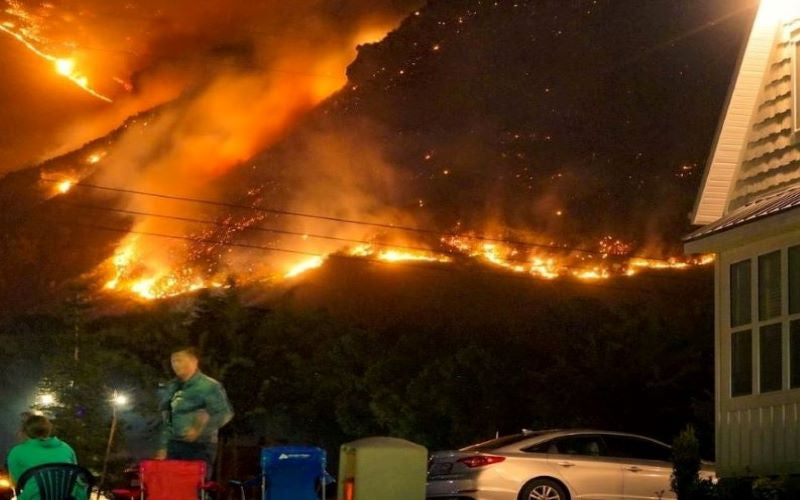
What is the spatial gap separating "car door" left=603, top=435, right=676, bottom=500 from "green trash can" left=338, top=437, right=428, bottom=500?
16.8 ft

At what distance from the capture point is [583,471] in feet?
54.4

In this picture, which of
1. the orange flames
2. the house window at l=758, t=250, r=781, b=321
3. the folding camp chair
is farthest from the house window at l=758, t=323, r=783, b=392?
the orange flames

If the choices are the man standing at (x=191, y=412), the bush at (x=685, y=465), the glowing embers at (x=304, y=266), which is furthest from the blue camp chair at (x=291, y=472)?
the glowing embers at (x=304, y=266)

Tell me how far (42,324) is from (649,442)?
35545 mm

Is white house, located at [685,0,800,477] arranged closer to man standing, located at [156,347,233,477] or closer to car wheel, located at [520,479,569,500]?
car wheel, located at [520,479,569,500]

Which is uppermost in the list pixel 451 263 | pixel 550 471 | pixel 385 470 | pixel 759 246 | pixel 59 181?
pixel 59 181

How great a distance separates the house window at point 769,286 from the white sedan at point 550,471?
406 cm

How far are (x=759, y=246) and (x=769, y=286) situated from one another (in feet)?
1.35

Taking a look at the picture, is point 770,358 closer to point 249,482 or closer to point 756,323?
point 756,323

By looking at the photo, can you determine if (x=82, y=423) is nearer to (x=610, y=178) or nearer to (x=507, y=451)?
(x=507, y=451)

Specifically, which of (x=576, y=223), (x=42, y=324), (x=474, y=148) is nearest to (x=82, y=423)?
(x=42, y=324)

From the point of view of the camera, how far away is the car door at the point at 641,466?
660 inches

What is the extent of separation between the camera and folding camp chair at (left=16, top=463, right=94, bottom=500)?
10.4 meters

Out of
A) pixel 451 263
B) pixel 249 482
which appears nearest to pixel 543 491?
pixel 249 482
